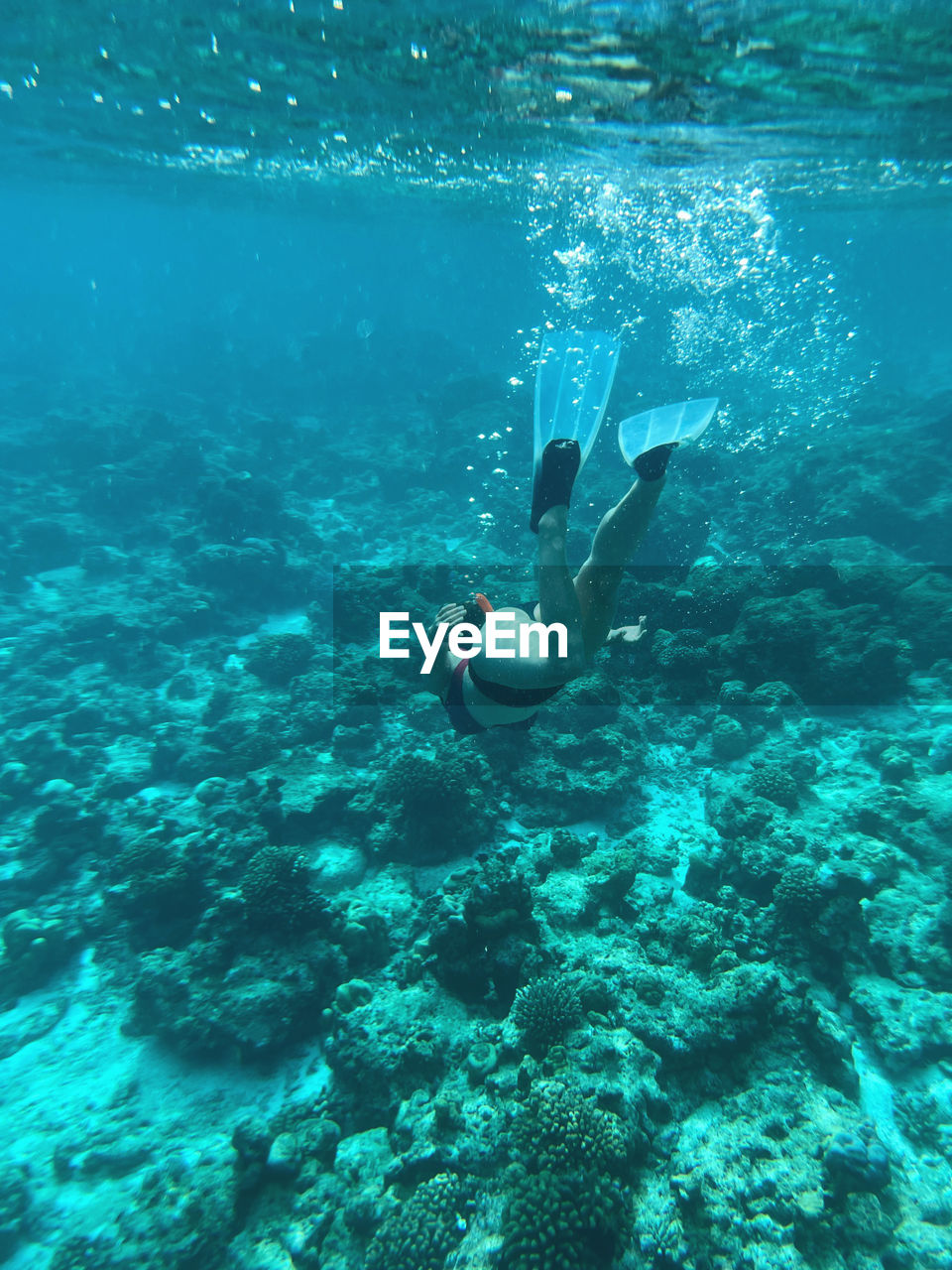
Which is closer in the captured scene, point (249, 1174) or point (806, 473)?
point (249, 1174)

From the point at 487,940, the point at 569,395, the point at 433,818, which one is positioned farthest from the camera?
the point at 433,818

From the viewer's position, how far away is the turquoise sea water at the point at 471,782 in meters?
3.82

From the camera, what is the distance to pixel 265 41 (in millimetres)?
11867

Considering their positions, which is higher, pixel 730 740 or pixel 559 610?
pixel 559 610

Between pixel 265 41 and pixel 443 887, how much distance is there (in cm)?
1656

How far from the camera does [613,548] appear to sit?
4.07 metres

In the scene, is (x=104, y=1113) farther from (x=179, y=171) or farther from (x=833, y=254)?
(x=833, y=254)

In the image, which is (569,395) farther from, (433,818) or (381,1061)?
(381,1061)

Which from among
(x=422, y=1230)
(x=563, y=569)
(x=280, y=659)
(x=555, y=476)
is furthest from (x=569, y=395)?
(x=280, y=659)

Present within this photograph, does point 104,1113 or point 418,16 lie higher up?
point 418,16

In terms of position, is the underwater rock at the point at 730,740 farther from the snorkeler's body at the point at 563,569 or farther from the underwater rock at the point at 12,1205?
the underwater rock at the point at 12,1205

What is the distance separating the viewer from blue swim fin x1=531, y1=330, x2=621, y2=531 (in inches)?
169

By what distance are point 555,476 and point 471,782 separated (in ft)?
13.9

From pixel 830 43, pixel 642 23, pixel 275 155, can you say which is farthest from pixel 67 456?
pixel 830 43
